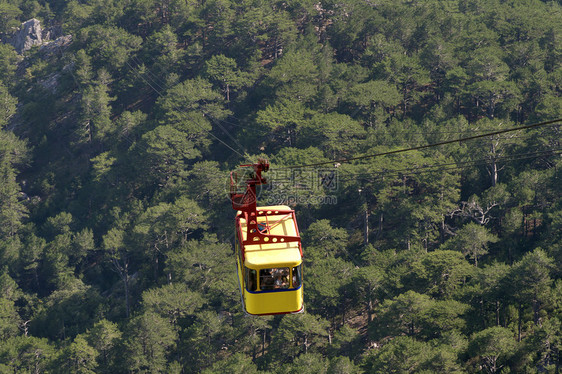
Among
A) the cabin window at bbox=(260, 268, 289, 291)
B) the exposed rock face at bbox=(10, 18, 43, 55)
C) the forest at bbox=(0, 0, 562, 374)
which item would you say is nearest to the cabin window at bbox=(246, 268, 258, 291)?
the cabin window at bbox=(260, 268, 289, 291)

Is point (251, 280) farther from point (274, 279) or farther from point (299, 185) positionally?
point (299, 185)

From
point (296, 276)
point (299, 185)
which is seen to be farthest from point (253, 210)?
point (299, 185)

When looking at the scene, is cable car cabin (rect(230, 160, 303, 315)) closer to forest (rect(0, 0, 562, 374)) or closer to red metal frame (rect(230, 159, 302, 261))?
red metal frame (rect(230, 159, 302, 261))

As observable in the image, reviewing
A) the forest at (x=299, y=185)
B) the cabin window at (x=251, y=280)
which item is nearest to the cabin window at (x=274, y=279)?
the cabin window at (x=251, y=280)

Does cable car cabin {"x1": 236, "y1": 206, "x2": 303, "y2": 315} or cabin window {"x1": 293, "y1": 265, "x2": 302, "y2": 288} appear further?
cabin window {"x1": 293, "y1": 265, "x2": 302, "y2": 288}

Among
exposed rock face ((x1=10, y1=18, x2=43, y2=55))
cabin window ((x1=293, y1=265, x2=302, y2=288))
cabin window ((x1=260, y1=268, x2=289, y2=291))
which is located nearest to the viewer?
cabin window ((x1=260, y1=268, x2=289, y2=291))
